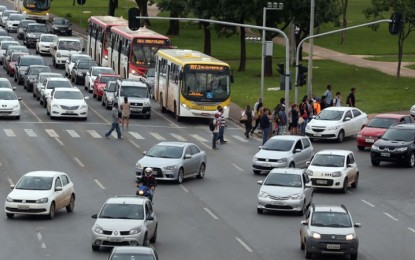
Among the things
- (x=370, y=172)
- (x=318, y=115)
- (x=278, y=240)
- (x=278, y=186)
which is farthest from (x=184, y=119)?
(x=278, y=240)

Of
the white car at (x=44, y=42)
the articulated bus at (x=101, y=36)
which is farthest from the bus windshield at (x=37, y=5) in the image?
the articulated bus at (x=101, y=36)

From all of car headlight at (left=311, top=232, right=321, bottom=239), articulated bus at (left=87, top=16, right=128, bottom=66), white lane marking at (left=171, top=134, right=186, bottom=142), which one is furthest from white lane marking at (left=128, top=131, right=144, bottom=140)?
articulated bus at (left=87, top=16, right=128, bottom=66)

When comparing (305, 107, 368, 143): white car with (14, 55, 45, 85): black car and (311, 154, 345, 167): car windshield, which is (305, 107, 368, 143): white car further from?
(14, 55, 45, 85): black car

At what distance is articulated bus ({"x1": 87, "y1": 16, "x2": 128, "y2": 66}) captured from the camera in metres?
90.2

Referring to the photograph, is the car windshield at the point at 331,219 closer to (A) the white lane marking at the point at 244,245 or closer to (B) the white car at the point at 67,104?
(A) the white lane marking at the point at 244,245

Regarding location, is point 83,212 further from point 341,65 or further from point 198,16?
point 341,65

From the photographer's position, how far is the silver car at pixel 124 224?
34.5 m

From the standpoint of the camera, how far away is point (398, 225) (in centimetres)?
4103

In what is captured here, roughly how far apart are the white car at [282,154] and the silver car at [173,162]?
233 cm

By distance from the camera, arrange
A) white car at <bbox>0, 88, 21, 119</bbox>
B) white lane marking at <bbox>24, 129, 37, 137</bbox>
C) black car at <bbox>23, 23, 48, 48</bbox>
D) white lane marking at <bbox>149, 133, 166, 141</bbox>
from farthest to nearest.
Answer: black car at <bbox>23, 23, 48, 48</bbox> < white car at <bbox>0, 88, 21, 119</bbox> < white lane marking at <bbox>149, 133, 166, 141</bbox> < white lane marking at <bbox>24, 129, 37, 137</bbox>

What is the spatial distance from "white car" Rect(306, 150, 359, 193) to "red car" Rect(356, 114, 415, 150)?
976 cm

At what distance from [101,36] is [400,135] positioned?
4130cm

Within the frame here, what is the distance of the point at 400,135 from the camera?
178 feet

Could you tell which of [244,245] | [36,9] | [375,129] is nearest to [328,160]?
[375,129]
